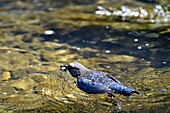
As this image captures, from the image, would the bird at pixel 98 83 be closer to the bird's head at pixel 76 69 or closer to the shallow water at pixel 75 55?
the bird's head at pixel 76 69

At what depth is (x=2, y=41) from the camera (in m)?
10.8

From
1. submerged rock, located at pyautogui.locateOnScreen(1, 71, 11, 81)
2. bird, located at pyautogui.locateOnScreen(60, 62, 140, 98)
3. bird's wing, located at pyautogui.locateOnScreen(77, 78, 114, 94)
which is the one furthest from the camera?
submerged rock, located at pyautogui.locateOnScreen(1, 71, 11, 81)

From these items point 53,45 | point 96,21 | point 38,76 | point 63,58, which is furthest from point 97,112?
point 96,21

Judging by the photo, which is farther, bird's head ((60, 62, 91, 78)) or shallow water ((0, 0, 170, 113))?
bird's head ((60, 62, 91, 78))

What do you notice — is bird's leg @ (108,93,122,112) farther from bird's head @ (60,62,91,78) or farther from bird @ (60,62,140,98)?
bird's head @ (60,62,91,78)

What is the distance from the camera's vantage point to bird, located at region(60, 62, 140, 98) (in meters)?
6.65

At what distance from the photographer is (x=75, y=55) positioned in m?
9.48

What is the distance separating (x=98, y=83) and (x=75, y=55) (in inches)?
104

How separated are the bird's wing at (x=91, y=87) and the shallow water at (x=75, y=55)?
0.10 metres

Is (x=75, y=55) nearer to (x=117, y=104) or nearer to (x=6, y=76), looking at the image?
(x=6, y=76)

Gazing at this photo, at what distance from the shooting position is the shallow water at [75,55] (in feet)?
22.1

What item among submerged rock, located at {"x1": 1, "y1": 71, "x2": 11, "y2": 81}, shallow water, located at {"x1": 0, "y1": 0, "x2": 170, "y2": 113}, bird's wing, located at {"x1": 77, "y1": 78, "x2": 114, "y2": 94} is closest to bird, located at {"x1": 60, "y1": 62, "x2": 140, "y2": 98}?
bird's wing, located at {"x1": 77, "y1": 78, "x2": 114, "y2": 94}

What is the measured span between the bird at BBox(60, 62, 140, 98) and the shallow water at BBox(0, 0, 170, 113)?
0.11 meters

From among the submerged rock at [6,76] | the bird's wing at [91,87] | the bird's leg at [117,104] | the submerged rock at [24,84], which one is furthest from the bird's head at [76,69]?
the submerged rock at [6,76]
